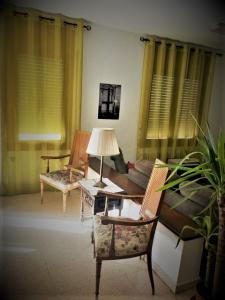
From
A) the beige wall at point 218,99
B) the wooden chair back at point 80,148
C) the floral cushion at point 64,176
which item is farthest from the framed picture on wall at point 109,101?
the beige wall at point 218,99

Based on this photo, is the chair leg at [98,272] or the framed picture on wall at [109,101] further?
the framed picture on wall at [109,101]

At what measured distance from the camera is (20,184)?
3381 millimetres

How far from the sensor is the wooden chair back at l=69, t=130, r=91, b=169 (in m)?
3.16

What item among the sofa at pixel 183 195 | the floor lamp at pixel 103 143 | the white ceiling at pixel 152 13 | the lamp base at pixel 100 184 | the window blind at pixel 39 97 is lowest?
the lamp base at pixel 100 184

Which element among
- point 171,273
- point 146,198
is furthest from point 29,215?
point 171,273

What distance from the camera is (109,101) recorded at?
3.88 meters

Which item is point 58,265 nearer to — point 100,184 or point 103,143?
point 100,184

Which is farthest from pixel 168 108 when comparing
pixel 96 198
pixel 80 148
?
pixel 96 198

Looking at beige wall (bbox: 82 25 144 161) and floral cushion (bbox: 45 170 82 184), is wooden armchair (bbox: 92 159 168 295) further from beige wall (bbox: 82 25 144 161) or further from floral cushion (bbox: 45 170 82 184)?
beige wall (bbox: 82 25 144 161)

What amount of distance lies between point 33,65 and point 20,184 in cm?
167

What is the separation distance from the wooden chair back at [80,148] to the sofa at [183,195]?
824 millimetres

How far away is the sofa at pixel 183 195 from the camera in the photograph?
Answer: 6.10ft

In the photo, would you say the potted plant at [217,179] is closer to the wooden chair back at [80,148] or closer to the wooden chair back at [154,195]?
the wooden chair back at [154,195]

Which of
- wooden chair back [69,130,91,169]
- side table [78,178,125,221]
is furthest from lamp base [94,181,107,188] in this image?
wooden chair back [69,130,91,169]
